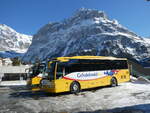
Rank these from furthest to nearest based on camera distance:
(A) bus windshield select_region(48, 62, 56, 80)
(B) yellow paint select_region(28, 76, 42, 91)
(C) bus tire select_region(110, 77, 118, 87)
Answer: (B) yellow paint select_region(28, 76, 42, 91) < (C) bus tire select_region(110, 77, 118, 87) < (A) bus windshield select_region(48, 62, 56, 80)

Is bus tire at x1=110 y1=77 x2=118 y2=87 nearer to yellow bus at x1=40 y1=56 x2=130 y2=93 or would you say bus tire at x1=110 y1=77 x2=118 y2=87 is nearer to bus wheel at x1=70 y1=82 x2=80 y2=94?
yellow bus at x1=40 y1=56 x2=130 y2=93

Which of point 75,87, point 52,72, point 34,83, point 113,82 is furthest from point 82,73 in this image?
point 34,83

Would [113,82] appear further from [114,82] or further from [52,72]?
[52,72]

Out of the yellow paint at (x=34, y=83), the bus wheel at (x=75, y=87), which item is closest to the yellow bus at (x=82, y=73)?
the bus wheel at (x=75, y=87)

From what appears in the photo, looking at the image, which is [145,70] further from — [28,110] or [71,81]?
[28,110]

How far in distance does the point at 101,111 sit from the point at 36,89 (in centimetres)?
1255

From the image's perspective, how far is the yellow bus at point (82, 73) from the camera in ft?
55.4

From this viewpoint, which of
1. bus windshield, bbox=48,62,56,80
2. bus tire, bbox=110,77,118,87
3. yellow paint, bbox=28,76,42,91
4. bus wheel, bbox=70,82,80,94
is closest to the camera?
bus windshield, bbox=48,62,56,80

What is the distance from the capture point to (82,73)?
61.1 feet

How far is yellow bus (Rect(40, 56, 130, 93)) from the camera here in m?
16.9

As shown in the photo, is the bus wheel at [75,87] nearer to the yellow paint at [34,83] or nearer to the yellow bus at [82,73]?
the yellow bus at [82,73]

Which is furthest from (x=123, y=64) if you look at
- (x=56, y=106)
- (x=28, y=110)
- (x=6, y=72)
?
(x=6, y=72)

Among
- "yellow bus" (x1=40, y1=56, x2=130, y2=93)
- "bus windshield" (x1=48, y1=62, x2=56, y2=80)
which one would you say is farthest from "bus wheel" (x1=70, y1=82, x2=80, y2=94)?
"bus windshield" (x1=48, y1=62, x2=56, y2=80)

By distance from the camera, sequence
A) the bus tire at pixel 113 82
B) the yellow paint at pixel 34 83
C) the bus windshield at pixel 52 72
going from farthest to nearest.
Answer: the yellow paint at pixel 34 83 < the bus tire at pixel 113 82 < the bus windshield at pixel 52 72
